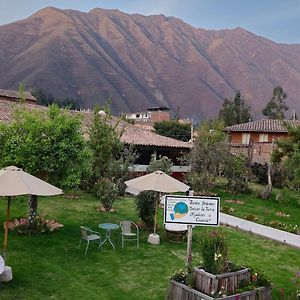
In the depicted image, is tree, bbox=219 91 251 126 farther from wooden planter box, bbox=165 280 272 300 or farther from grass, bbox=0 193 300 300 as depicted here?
wooden planter box, bbox=165 280 272 300

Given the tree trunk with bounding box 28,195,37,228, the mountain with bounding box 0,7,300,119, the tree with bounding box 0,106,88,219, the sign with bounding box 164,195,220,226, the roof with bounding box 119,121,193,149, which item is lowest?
the tree trunk with bounding box 28,195,37,228

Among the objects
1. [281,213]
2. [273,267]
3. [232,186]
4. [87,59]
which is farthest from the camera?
[87,59]

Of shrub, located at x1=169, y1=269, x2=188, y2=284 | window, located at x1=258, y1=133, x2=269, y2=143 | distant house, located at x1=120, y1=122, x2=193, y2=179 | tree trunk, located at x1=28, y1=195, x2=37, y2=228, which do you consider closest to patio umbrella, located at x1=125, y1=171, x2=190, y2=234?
tree trunk, located at x1=28, y1=195, x2=37, y2=228

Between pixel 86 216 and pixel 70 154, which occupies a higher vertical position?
pixel 70 154

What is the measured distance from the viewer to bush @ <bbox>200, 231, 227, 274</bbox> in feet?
23.1

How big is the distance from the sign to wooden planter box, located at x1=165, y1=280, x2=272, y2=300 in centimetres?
127

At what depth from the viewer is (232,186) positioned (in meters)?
24.1

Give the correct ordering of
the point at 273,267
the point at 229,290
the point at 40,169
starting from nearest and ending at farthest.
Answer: the point at 229,290
the point at 273,267
the point at 40,169

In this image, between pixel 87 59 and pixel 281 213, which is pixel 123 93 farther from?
pixel 281 213

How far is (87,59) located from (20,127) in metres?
153

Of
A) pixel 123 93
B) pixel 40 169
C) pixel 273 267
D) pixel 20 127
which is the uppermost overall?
pixel 123 93

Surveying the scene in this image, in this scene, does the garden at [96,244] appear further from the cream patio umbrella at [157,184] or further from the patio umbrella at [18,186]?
the patio umbrella at [18,186]

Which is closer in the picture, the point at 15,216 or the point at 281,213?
the point at 15,216

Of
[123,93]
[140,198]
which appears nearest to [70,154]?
[140,198]
